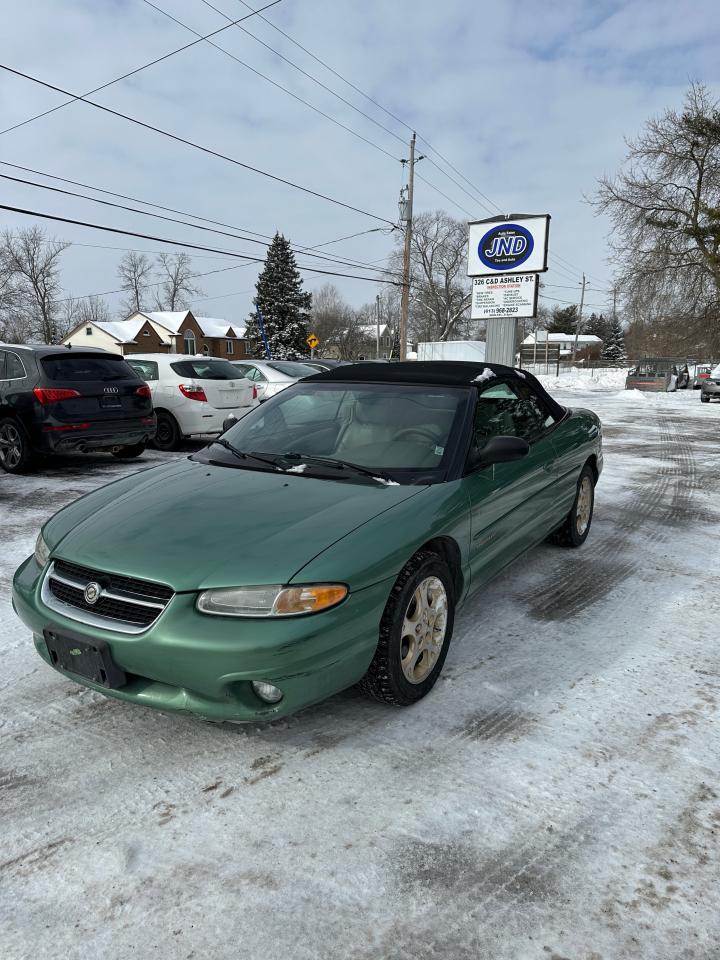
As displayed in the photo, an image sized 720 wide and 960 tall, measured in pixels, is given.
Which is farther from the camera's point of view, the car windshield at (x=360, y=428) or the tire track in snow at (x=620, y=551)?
the tire track in snow at (x=620, y=551)

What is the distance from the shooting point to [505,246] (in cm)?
1712

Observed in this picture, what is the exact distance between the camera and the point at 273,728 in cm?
265

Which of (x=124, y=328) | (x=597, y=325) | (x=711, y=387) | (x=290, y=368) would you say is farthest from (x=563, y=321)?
(x=290, y=368)

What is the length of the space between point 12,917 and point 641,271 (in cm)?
3219

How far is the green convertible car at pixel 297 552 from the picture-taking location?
7.40ft

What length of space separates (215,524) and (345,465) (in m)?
0.81

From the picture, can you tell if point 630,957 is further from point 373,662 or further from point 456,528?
point 456,528

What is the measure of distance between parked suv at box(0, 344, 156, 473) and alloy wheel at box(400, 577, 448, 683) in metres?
5.78

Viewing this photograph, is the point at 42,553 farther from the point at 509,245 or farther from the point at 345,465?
the point at 509,245

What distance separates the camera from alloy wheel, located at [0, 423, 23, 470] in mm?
7555

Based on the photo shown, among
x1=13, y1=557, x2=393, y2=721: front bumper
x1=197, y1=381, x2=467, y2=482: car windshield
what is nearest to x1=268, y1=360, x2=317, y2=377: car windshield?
x1=197, y1=381, x2=467, y2=482: car windshield

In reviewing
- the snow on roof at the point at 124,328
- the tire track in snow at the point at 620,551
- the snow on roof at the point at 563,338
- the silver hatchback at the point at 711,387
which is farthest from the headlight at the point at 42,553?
the snow on roof at the point at 563,338

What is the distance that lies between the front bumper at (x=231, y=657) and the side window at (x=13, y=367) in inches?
234

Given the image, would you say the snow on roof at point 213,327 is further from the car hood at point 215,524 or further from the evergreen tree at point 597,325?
the car hood at point 215,524
